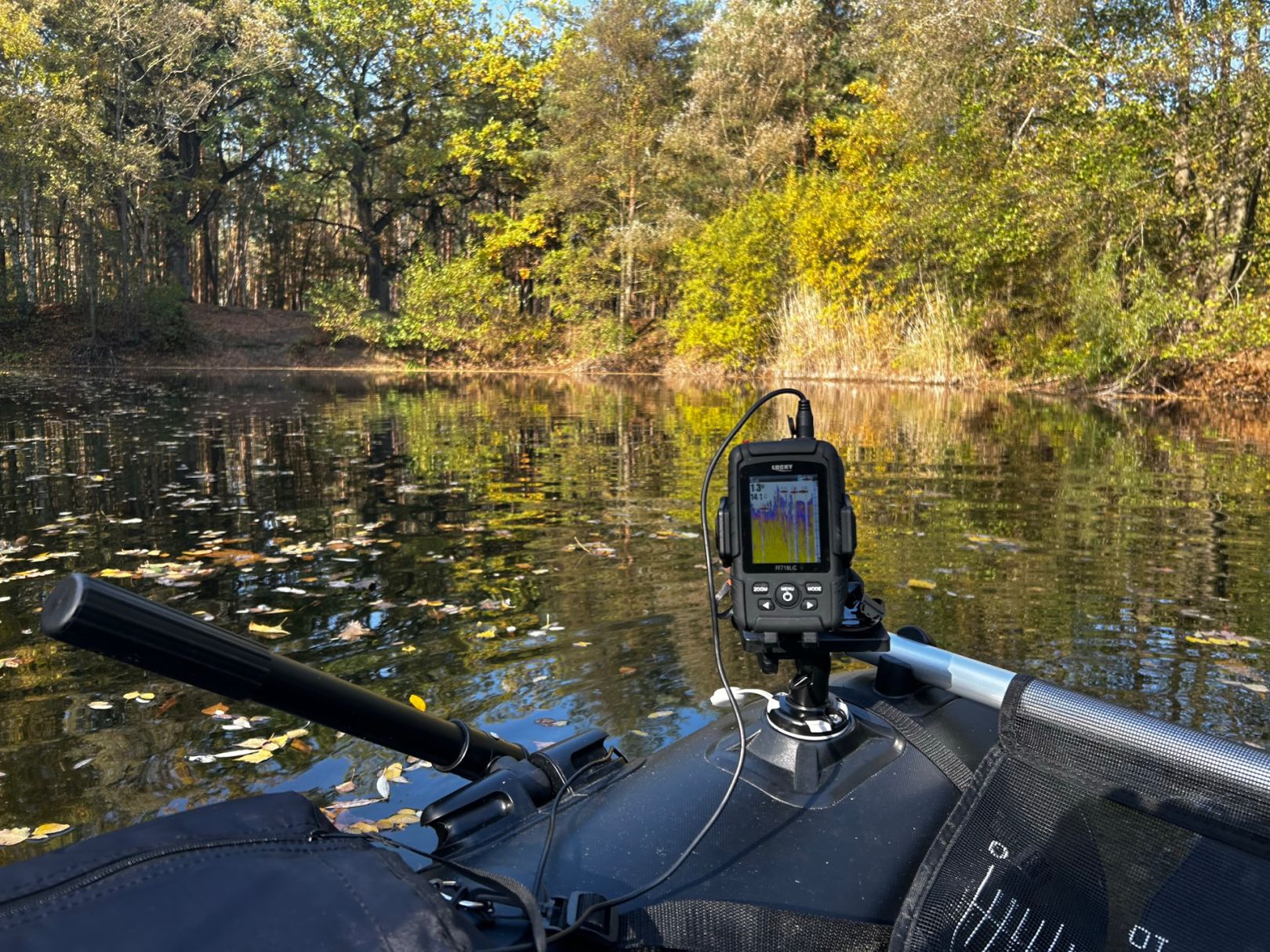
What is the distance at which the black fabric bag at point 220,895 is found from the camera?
951mm

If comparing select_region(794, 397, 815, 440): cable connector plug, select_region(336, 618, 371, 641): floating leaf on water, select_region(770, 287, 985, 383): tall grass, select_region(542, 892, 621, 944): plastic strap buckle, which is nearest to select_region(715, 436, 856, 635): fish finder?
select_region(794, 397, 815, 440): cable connector plug

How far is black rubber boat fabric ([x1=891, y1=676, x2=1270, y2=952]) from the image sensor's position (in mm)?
1385

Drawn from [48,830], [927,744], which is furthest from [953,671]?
[48,830]

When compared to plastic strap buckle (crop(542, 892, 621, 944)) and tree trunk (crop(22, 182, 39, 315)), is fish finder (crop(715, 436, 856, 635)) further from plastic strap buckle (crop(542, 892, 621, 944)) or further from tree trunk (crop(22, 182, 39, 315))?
tree trunk (crop(22, 182, 39, 315))

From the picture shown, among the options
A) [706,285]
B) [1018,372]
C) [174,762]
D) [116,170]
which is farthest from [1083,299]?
[116,170]

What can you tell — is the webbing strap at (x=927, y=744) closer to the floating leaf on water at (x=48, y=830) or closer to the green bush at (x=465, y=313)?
the floating leaf on water at (x=48, y=830)

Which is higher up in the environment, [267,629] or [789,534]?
[789,534]

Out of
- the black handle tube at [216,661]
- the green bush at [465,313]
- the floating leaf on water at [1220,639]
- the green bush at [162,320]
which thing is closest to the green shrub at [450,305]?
the green bush at [465,313]

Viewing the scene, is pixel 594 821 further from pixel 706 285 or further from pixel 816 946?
pixel 706 285

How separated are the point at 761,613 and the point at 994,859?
0.54 m

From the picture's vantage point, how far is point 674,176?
3291 cm

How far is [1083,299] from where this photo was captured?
20.8 meters

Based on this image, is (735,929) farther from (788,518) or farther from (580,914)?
(788,518)

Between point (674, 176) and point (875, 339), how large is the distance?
1039 centimetres
